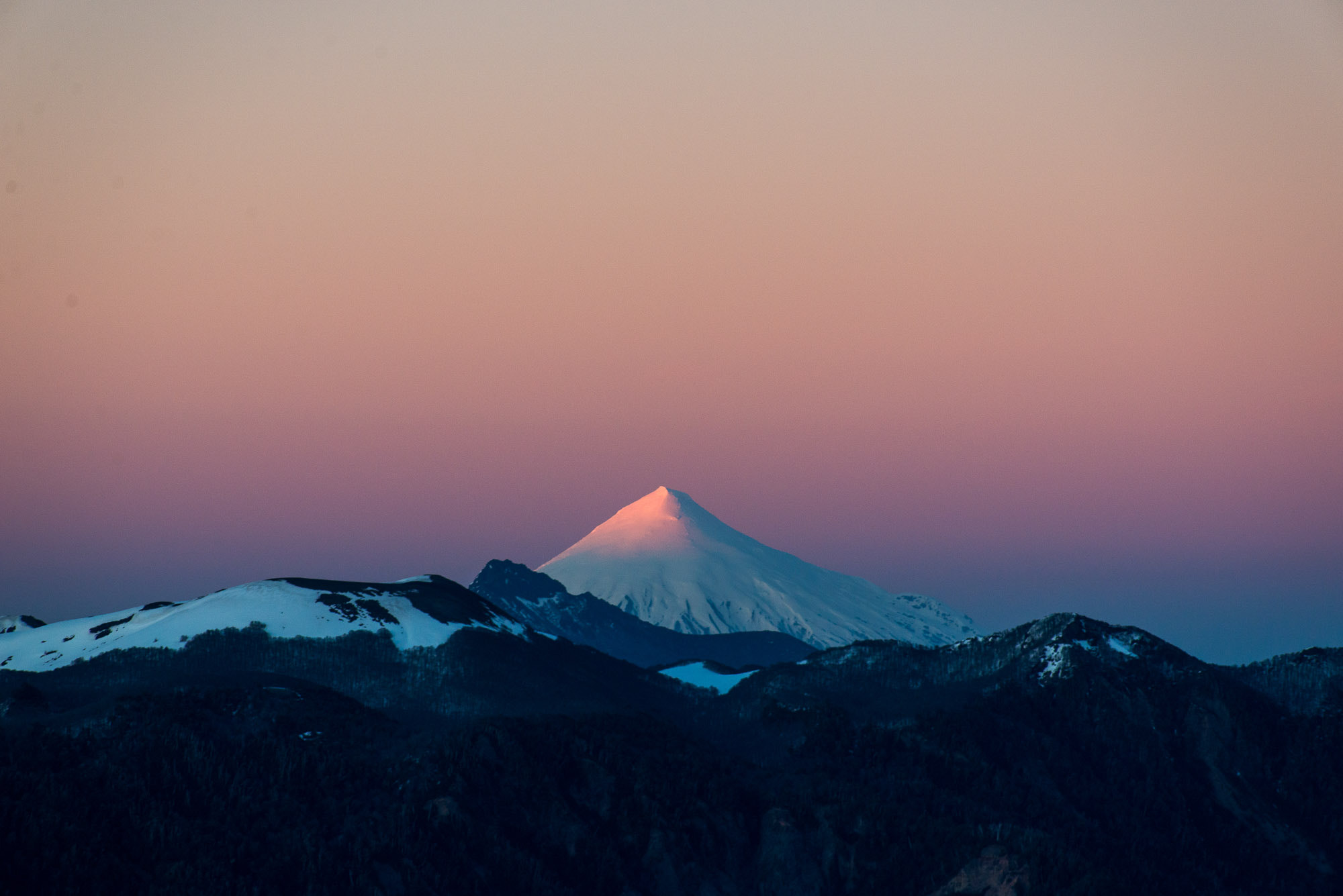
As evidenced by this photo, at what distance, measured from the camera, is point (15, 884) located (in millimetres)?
192125

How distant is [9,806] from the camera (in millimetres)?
199375

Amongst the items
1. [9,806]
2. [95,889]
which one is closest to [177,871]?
[95,889]

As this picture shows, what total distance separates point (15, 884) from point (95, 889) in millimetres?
9512

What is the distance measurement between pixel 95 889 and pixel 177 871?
33.4ft

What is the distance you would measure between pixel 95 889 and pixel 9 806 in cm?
1700

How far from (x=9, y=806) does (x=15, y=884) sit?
37.4ft

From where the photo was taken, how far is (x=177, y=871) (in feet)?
654

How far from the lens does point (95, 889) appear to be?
635 ft

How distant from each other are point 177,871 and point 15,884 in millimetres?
19094

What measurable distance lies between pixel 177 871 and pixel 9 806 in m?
23.1

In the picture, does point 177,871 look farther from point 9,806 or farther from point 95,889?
point 9,806
